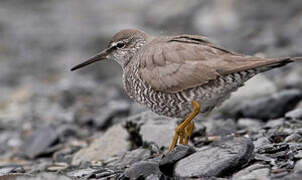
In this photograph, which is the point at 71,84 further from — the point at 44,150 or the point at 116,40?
the point at 116,40

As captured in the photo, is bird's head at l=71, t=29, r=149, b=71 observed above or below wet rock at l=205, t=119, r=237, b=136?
above

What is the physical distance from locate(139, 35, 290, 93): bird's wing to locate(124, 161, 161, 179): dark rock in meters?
1.08

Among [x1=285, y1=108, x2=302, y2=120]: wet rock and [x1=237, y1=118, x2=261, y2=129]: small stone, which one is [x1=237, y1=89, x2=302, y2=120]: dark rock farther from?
[x1=285, y1=108, x2=302, y2=120]: wet rock

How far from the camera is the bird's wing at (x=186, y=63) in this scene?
6043 mm

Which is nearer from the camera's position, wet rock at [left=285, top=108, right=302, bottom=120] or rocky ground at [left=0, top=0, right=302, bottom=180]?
rocky ground at [left=0, top=0, right=302, bottom=180]

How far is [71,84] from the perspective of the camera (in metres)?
13.5

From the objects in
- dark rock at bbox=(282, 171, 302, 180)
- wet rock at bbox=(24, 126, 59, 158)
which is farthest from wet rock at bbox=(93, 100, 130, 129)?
dark rock at bbox=(282, 171, 302, 180)

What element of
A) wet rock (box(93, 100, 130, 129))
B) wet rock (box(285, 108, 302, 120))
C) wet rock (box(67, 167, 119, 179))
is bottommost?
wet rock (box(67, 167, 119, 179))

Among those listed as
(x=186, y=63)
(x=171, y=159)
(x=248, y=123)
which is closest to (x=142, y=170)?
(x=171, y=159)

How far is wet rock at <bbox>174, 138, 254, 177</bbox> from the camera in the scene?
5.34 meters

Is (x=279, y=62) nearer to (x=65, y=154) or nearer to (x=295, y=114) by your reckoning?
(x=295, y=114)

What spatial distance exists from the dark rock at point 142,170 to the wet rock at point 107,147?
1904mm

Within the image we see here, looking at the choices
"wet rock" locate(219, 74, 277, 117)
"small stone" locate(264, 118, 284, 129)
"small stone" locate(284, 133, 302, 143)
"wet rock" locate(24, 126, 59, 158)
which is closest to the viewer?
"small stone" locate(284, 133, 302, 143)

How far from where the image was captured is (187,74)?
20.6ft
